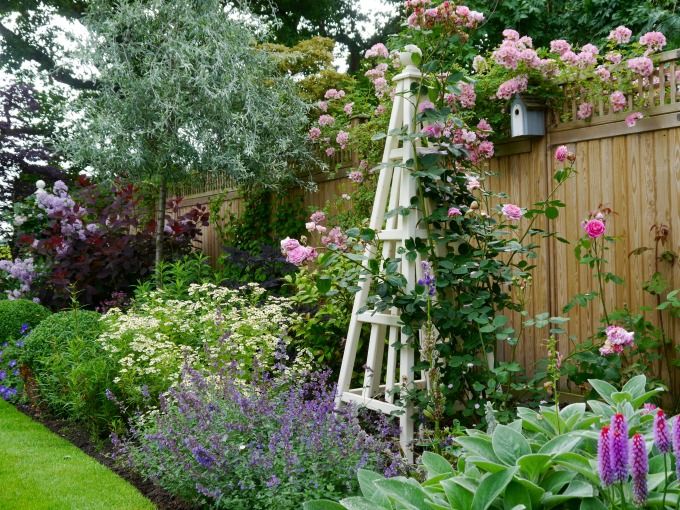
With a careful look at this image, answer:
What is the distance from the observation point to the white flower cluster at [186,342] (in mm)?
4367

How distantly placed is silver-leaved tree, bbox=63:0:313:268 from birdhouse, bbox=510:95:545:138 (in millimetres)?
2861

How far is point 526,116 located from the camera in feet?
14.7

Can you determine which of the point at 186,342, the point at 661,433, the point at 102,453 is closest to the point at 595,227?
the point at 661,433

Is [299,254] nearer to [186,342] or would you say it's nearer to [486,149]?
[486,149]

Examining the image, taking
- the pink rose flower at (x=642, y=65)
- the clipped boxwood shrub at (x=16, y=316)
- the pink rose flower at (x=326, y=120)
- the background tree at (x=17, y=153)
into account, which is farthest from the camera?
the background tree at (x=17, y=153)

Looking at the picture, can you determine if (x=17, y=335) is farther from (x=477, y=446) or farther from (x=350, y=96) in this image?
(x=477, y=446)

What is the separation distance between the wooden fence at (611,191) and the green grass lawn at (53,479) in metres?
2.72

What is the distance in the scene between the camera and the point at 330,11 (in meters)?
15.1

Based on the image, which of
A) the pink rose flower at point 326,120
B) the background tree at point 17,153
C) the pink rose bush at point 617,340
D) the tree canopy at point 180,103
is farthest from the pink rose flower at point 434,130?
the background tree at point 17,153

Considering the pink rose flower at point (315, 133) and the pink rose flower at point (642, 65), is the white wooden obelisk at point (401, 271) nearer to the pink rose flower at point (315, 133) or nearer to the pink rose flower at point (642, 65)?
the pink rose flower at point (642, 65)

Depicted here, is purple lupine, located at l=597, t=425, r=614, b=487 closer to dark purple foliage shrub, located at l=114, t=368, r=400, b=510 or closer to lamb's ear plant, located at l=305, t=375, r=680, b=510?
lamb's ear plant, located at l=305, t=375, r=680, b=510

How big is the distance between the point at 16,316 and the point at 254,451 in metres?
5.03

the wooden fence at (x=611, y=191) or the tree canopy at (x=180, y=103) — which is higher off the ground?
the tree canopy at (x=180, y=103)

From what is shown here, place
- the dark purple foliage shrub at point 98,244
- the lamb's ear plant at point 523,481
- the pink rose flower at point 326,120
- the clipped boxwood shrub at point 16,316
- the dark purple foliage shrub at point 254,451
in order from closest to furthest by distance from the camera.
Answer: the lamb's ear plant at point 523,481 → the dark purple foliage shrub at point 254,451 → the pink rose flower at point 326,120 → the clipped boxwood shrub at point 16,316 → the dark purple foliage shrub at point 98,244
